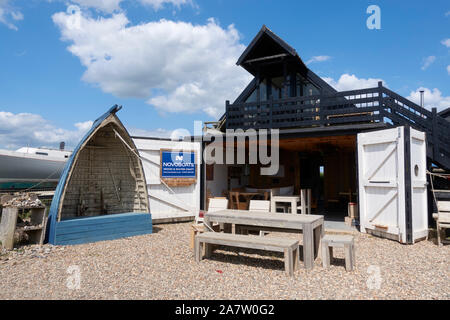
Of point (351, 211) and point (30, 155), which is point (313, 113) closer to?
point (351, 211)

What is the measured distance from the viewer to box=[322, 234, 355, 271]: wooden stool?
4625 mm

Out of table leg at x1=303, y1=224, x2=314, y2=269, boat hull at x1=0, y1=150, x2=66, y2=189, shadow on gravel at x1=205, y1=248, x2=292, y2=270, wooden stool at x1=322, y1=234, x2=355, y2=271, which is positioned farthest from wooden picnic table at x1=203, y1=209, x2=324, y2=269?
boat hull at x1=0, y1=150, x2=66, y2=189

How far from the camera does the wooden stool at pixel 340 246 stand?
4625mm

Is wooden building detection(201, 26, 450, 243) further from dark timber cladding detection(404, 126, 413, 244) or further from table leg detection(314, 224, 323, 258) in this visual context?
table leg detection(314, 224, 323, 258)

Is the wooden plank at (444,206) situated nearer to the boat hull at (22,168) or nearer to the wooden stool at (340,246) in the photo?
the wooden stool at (340,246)

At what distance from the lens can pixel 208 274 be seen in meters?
4.54

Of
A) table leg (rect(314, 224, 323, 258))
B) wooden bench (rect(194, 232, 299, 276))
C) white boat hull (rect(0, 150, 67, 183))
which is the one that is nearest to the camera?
wooden bench (rect(194, 232, 299, 276))

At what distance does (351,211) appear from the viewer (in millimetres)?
8531

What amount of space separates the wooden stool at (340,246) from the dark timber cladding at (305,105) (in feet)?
12.7

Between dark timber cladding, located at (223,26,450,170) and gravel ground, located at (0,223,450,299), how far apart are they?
3173 mm
